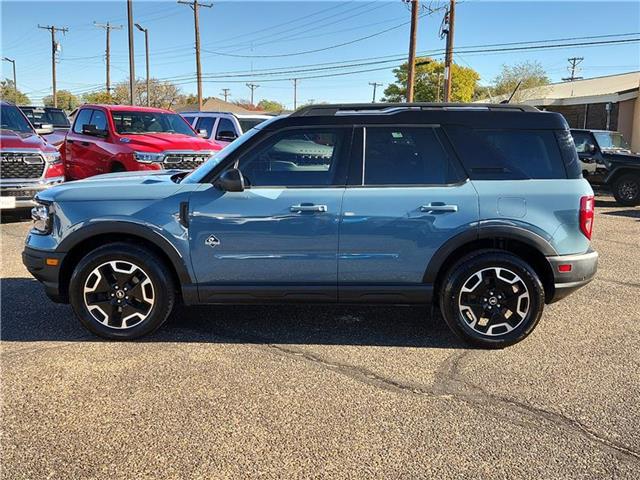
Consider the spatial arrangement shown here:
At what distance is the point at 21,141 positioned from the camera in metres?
9.05

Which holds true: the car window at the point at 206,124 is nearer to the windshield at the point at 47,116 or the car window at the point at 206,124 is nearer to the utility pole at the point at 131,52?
the windshield at the point at 47,116

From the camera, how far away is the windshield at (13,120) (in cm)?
959

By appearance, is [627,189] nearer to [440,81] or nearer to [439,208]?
[439,208]

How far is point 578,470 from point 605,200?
13.7 m

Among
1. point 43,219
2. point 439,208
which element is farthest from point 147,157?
point 439,208

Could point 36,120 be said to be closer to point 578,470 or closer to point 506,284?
point 506,284

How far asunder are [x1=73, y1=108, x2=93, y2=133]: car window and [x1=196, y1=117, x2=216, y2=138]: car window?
3.14m

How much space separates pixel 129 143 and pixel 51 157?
130 cm

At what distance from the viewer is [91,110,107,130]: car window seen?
34.8 ft

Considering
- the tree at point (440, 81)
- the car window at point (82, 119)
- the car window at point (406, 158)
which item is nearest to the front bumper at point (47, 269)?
the car window at point (406, 158)

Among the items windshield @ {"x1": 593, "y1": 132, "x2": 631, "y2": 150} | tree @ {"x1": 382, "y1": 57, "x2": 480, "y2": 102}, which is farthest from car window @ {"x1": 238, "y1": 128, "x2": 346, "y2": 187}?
tree @ {"x1": 382, "y1": 57, "x2": 480, "y2": 102}

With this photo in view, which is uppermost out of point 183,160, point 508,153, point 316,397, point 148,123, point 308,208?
point 148,123

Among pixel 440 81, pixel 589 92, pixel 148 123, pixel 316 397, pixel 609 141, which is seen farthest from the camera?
pixel 440 81

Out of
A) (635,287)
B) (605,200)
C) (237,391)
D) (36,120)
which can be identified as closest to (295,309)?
(237,391)
